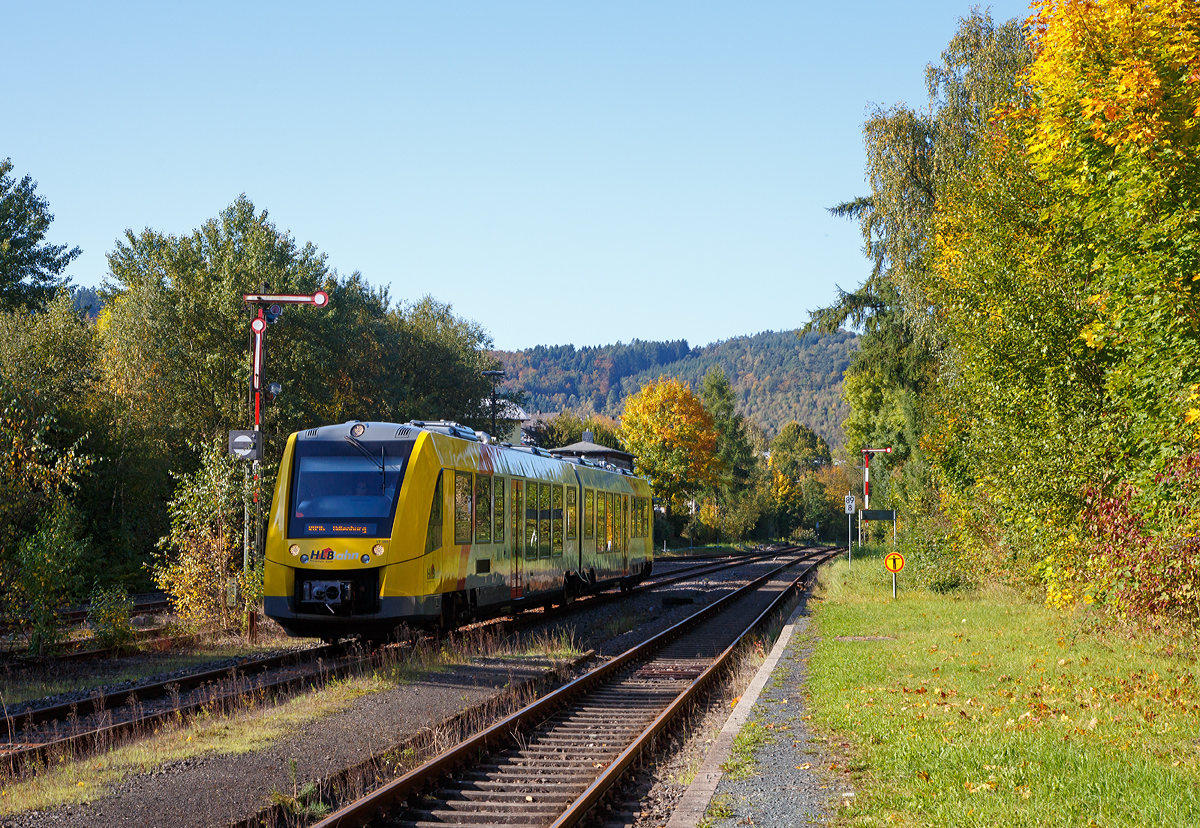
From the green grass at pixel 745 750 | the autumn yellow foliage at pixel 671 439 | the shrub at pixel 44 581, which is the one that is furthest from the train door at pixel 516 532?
the autumn yellow foliage at pixel 671 439

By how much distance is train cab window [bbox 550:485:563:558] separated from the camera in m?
22.4

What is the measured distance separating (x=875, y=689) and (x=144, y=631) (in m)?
12.5

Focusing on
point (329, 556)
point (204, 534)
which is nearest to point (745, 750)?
point (329, 556)

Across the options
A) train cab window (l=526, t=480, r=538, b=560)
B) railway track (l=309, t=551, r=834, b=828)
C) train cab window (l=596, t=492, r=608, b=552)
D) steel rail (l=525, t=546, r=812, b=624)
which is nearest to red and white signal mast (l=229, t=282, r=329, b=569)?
train cab window (l=526, t=480, r=538, b=560)

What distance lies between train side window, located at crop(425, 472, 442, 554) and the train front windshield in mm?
650

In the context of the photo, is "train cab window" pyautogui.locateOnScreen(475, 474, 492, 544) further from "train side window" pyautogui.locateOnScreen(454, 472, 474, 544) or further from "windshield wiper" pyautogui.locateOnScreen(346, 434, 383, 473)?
"windshield wiper" pyautogui.locateOnScreen(346, 434, 383, 473)

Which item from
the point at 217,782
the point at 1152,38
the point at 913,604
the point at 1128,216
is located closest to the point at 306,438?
the point at 217,782

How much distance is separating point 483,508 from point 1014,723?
1021 centimetres

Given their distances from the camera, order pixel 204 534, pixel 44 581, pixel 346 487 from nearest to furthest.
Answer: pixel 44 581 → pixel 346 487 → pixel 204 534

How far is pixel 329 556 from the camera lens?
15242 mm

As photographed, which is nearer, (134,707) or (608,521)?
(134,707)

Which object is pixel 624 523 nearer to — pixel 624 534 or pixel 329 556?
pixel 624 534

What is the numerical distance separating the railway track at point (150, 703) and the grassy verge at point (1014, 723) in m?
6.25

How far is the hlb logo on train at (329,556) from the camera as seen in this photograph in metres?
15.1
